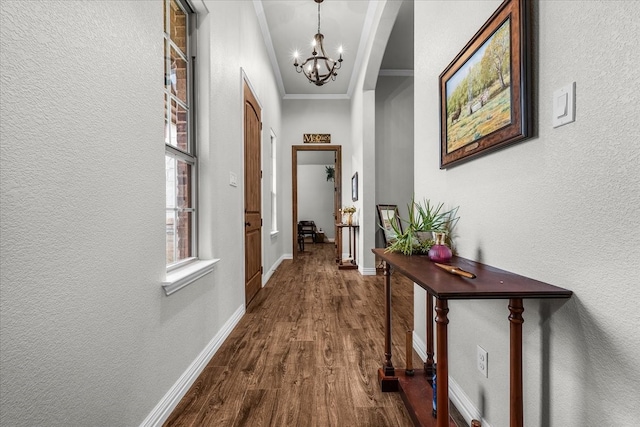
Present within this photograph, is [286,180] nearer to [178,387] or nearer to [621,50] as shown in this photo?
[178,387]

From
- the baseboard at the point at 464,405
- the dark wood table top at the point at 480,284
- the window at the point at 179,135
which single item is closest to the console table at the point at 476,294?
the dark wood table top at the point at 480,284

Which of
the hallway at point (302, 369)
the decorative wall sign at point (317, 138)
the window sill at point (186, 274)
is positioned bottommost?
the hallway at point (302, 369)

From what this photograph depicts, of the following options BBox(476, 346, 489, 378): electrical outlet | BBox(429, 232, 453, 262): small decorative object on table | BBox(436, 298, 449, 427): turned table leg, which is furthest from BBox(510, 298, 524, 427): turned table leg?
BBox(429, 232, 453, 262): small decorative object on table

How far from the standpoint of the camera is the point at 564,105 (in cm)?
85

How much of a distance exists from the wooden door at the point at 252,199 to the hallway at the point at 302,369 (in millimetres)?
295

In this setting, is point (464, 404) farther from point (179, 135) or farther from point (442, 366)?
point (179, 135)

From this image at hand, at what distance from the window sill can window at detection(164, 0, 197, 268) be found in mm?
72

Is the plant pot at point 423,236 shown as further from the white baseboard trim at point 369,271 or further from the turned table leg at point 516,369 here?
the white baseboard trim at point 369,271

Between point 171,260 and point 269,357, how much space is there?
0.88 m

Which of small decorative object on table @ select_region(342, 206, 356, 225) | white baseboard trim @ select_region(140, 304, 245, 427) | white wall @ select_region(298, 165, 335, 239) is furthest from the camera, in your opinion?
white wall @ select_region(298, 165, 335, 239)

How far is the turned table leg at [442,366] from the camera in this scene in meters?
0.96

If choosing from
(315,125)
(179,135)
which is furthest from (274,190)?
(179,135)

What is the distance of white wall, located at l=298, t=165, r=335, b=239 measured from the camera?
1079cm

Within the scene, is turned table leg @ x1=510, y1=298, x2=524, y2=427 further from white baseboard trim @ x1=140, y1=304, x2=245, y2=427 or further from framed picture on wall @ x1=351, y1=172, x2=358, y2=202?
framed picture on wall @ x1=351, y1=172, x2=358, y2=202
